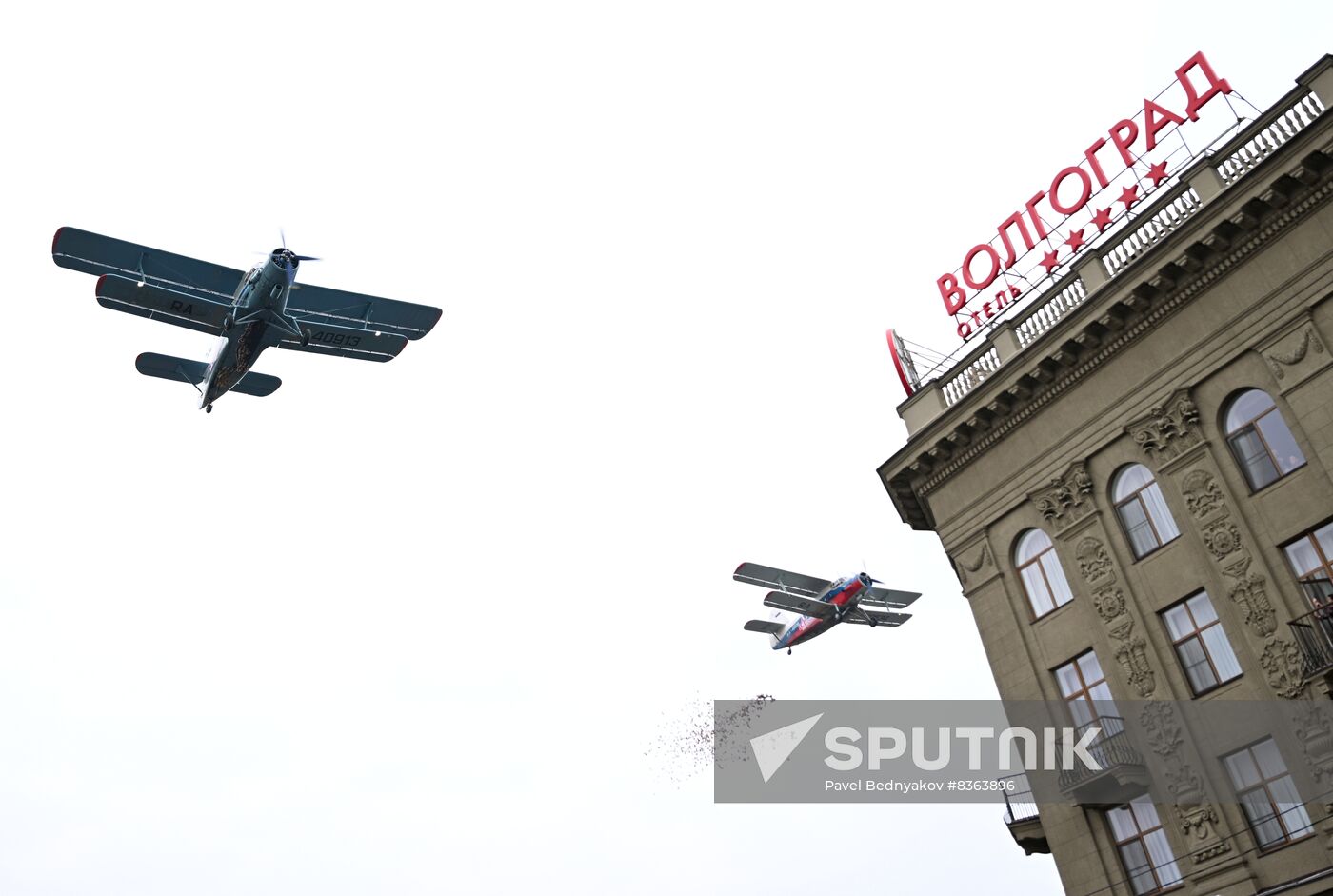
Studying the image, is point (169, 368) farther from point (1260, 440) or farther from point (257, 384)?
point (1260, 440)

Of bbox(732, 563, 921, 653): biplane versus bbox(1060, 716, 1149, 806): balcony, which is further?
bbox(732, 563, 921, 653): biplane

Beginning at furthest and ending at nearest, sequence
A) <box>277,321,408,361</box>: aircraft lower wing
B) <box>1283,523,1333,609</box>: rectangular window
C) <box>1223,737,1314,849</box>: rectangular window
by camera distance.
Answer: <box>277,321,408,361</box>: aircraft lower wing → <box>1283,523,1333,609</box>: rectangular window → <box>1223,737,1314,849</box>: rectangular window

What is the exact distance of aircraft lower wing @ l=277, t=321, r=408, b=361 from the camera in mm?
36000

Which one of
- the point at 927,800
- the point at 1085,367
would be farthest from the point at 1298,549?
the point at 927,800

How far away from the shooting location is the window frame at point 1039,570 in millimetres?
25672

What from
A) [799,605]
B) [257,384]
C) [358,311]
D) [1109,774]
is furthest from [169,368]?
[1109,774]

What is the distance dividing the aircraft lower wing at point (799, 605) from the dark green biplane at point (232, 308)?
20268mm

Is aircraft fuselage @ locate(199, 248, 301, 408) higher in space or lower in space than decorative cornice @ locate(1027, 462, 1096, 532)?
higher

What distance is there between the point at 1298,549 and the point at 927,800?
11.4 meters

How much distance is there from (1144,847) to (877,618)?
30.9 metres

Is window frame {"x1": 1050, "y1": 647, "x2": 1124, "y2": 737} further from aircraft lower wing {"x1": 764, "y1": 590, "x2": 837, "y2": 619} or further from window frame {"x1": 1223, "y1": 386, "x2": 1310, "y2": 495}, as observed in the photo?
aircraft lower wing {"x1": 764, "y1": 590, "x2": 837, "y2": 619}

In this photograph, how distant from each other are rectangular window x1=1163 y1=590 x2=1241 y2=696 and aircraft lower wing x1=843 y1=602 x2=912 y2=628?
94.0 ft

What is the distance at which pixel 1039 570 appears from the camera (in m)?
26.3

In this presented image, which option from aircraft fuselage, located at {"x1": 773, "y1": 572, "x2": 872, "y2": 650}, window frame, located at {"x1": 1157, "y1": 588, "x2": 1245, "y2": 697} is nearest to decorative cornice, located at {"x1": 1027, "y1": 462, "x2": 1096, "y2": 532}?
window frame, located at {"x1": 1157, "y1": 588, "x2": 1245, "y2": 697}
